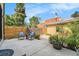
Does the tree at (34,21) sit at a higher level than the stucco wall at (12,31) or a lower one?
higher

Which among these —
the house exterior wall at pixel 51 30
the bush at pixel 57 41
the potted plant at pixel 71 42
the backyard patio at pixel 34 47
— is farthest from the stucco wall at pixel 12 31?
the potted plant at pixel 71 42

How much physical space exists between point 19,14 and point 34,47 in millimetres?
567

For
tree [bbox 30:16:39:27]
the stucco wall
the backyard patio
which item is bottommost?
the backyard patio

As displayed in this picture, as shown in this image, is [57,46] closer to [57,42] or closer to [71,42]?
[57,42]

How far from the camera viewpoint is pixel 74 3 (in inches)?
112

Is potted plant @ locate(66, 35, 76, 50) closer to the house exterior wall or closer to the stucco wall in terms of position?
the house exterior wall

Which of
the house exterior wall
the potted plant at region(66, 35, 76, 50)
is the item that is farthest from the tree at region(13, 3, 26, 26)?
the potted plant at region(66, 35, 76, 50)

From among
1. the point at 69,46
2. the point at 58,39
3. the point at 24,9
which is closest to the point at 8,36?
the point at 24,9

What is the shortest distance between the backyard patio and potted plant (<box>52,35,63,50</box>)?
6 centimetres

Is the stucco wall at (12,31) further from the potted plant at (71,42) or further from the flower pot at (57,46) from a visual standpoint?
the potted plant at (71,42)

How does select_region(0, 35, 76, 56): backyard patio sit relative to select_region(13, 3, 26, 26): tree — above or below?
below

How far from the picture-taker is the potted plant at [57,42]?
282 centimetres

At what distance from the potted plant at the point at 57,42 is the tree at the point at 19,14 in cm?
56

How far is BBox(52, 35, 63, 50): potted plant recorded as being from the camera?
111 inches
